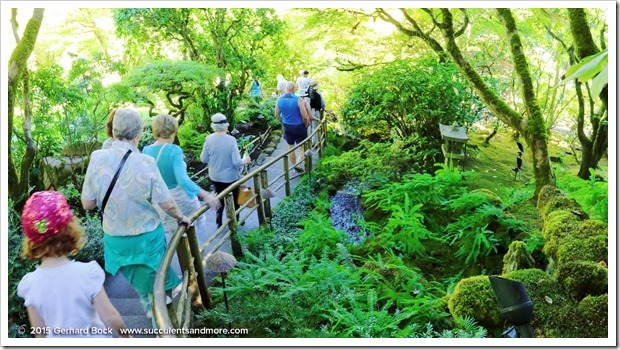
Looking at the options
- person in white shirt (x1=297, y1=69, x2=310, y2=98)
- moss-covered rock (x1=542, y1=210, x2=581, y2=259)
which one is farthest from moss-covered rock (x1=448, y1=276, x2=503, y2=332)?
person in white shirt (x1=297, y1=69, x2=310, y2=98)

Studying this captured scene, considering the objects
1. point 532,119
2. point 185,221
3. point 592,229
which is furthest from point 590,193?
point 185,221

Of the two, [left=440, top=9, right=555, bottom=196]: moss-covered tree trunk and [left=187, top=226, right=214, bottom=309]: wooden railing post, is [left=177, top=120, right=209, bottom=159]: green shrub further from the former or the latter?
[left=440, top=9, right=555, bottom=196]: moss-covered tree trunk

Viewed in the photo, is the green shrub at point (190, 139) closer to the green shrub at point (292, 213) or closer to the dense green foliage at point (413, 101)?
the green shrub at point (292, 213)

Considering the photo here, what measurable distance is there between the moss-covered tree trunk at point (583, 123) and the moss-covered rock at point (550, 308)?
2.03 meters

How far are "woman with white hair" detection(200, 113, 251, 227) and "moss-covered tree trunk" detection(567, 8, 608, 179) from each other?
329cm

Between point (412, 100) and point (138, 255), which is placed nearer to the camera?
point (138, 255)

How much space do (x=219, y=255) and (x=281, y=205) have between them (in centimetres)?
252

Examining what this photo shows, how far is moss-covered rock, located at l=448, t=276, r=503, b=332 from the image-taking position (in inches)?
138

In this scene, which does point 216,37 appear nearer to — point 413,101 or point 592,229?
point 413,101

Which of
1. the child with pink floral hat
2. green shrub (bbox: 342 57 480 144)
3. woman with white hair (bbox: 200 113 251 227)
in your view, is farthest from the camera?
green shrub (bbox: 342 57 480 144)

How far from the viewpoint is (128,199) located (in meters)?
2.82

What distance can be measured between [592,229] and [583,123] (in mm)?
2503

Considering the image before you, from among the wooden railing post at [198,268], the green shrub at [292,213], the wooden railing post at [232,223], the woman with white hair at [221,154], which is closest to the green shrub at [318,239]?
the green shrub at [292,213]

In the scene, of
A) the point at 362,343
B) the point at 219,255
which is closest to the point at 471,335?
the point at 362,343
